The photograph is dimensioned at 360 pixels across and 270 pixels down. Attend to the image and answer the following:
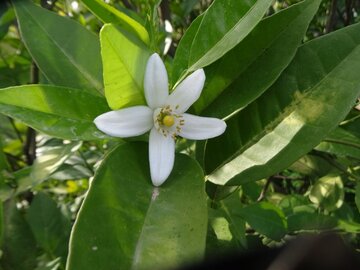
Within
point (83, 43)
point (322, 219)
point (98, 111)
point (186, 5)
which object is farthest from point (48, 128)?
point (186, 5)

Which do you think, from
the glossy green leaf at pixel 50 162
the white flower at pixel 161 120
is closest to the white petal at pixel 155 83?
the white flower at pixel 161 120

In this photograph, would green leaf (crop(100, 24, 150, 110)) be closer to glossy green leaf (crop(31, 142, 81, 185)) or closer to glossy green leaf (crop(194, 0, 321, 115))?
glossy green leaf (crop(194, 0, 321, 115))

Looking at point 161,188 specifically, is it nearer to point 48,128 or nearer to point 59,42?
point 48,128

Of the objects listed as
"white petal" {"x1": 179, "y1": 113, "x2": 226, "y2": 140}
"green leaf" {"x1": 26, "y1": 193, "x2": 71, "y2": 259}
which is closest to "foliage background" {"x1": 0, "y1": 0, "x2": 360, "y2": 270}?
"green leaf" {"x1": 26, "y1": 193, "x2": 71, "y2": 259}

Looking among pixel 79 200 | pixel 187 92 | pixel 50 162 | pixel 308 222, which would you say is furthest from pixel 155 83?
pixel 79 200

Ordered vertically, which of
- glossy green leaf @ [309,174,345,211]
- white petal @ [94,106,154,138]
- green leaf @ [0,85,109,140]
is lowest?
glossy green leaf @ [309,174,345,211]

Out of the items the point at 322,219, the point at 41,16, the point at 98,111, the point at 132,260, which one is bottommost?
the point at 322,219
